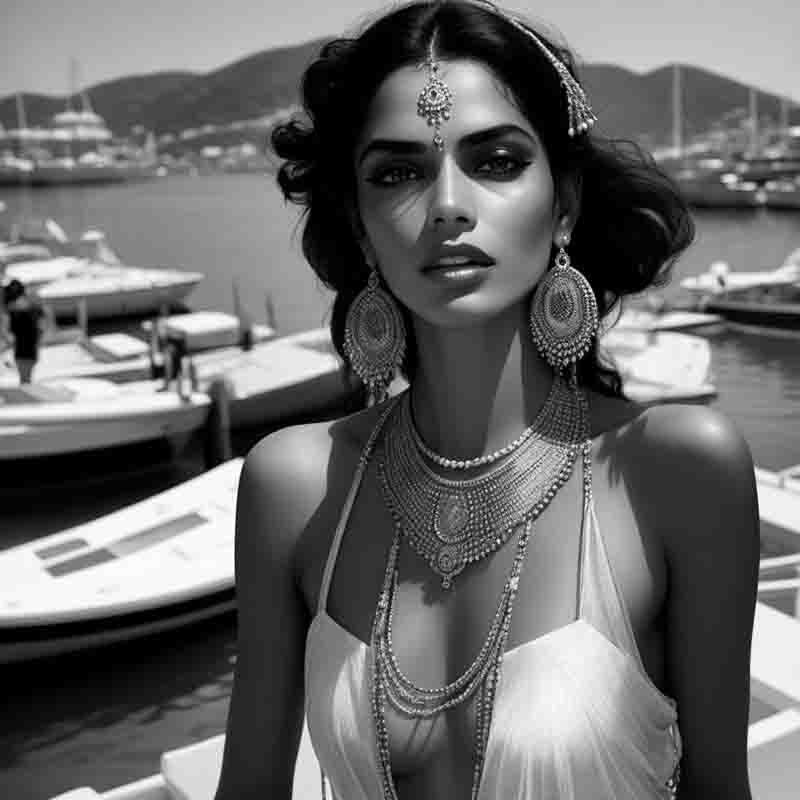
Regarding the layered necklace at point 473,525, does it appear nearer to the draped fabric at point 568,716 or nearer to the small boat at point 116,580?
the draped fabric at point 568,716

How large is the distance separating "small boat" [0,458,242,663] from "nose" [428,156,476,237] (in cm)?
464

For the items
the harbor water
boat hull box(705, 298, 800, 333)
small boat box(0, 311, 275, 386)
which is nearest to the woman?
the harbor water

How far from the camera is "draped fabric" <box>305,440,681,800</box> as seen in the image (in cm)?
121

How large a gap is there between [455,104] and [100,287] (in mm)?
18217

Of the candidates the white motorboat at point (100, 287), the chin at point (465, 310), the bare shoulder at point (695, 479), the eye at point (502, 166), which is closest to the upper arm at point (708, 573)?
the bare shoulder at point (695, 479)

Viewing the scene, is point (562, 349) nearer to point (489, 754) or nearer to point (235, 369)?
point (489, 754)

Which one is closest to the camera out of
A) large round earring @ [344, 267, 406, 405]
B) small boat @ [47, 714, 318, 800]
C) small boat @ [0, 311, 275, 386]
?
large round earring @ [344, 267, 406, 405]

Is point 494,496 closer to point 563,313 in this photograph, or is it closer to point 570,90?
point 563,313

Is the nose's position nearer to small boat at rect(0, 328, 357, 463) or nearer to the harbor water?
the harbor water

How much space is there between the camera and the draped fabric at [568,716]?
121 cm

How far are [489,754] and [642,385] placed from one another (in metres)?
9.17

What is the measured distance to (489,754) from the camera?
1.23 meters

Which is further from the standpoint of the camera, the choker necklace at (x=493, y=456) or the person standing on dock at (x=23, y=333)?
the person standing on dock at (x=23, y=333)

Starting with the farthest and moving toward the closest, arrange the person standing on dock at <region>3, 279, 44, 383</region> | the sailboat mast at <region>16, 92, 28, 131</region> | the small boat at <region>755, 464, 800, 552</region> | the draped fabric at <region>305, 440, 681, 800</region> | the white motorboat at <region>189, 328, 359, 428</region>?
the sailboat mast at <region>16, 92, 28, 131</region> → the person standing on dock at <region>3, 279, 44, 383</region> → the white motorboat at <region>189, 328, 359, 428</region> → the small boat at <region>755, 464, 800, 552</region> → the draped fabric at <region>305, 440, 681, 800</region>
